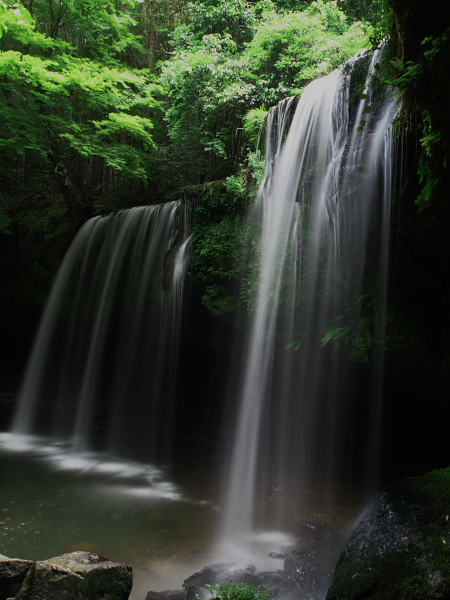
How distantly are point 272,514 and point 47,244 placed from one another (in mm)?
10404

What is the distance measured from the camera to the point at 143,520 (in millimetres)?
5965

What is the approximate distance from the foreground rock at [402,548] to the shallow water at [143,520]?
154 cm

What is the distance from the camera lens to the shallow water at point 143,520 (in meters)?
4.97

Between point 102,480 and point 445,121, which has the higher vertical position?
point 445,121

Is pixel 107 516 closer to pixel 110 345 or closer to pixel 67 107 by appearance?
pixel 110 345

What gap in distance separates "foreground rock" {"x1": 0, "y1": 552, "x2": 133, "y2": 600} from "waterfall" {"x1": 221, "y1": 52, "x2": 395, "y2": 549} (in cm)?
223

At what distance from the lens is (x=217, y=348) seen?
9078 millimetres

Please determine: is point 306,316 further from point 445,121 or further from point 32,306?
point 32,306

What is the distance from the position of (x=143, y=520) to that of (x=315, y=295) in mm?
4362

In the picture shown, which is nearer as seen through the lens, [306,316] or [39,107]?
[306,316]

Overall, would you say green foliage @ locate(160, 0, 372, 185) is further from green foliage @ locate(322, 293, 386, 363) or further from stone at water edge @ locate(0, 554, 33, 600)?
stone at water edge @ locate(0, 554, 33, 600)

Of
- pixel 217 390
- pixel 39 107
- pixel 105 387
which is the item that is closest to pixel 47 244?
pixel 39 107

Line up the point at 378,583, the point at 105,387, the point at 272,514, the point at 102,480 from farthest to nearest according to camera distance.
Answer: the point at 105,387 < the point at 102,480 < the point at 272,514 < the point at 378,583

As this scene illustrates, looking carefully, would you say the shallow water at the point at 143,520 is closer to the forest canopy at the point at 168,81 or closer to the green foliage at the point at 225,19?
the forest canopy at the point at 168,81
